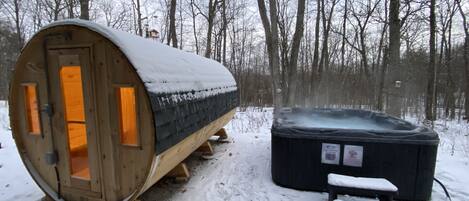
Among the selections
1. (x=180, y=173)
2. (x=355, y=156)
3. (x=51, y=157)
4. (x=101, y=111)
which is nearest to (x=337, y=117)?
(x=355, y=156)

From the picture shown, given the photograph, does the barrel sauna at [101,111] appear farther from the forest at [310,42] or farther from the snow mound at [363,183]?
the forest at [310,42]

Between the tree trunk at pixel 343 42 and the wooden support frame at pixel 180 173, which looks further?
the tree trunk at pixel 343 42

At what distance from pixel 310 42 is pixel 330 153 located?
648 inches

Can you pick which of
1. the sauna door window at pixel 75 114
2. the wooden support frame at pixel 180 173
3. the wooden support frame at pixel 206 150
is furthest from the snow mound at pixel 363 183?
the sauna door window at pixel 75 114

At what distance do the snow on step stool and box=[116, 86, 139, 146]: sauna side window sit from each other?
2.18 m

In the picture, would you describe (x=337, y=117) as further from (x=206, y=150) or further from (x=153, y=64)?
(x=153, y=64)

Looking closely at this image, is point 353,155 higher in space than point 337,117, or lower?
lower

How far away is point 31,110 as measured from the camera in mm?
2809

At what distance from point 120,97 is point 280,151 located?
217 cm

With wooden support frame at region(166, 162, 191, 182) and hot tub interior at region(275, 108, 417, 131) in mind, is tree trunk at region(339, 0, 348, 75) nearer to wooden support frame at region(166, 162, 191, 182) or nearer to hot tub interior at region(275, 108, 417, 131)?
hot tub interior at region(275, 108, 417, 131)

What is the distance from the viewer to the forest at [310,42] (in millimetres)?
11972

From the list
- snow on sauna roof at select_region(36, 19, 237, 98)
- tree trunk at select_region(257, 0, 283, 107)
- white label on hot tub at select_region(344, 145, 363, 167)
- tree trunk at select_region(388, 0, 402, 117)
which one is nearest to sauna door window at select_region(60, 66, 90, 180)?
snow on sauna roof at select_region(36, 19, 237, 98)

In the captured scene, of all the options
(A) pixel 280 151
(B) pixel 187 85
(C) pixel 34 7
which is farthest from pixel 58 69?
(C) pixel 34 7

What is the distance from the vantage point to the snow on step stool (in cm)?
258
